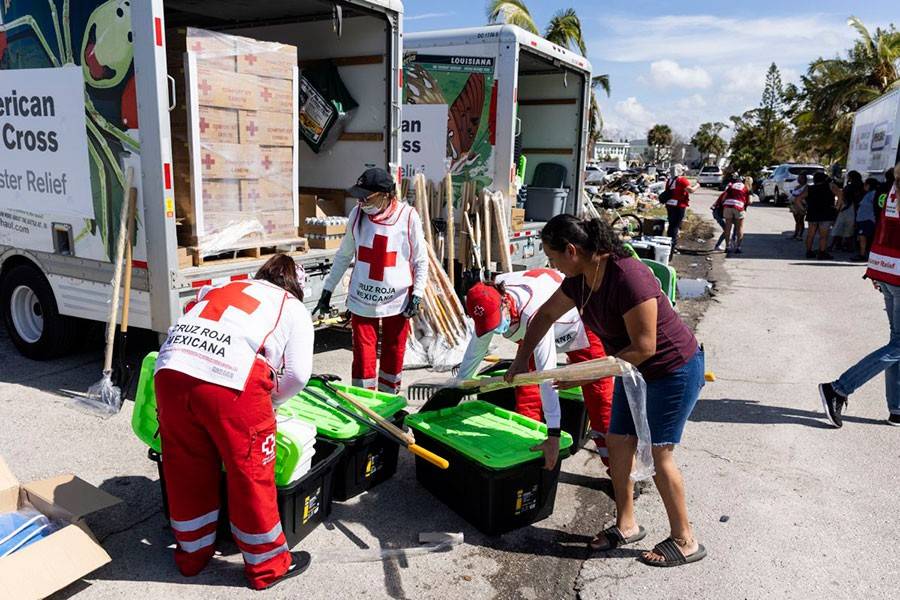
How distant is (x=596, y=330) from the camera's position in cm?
316

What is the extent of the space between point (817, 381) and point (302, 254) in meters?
4.61

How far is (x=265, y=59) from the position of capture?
5344 mm

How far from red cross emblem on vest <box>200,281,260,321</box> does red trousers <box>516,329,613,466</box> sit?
1682 millimetres

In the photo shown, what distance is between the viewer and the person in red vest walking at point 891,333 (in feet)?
15.9

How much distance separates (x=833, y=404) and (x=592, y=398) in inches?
92.4

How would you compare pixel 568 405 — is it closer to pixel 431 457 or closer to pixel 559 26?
pixel 431 457

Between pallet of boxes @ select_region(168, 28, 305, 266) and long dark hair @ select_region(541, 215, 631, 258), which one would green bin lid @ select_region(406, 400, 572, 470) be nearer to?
long dark hair @ select_region(541, 215, 631, 258)

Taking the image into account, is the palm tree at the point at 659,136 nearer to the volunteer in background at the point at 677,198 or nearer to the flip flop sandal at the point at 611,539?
the volunteer in background at the point at 677,198

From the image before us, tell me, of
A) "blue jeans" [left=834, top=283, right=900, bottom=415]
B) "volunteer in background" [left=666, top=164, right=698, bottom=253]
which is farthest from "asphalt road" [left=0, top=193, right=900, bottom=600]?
"volunteer in background" [left=666, top=164, right=698, bottom=253]

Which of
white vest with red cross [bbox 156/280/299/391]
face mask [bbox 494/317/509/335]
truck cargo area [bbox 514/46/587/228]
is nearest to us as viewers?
white vest with red cross [bbox 156/280/299/391]

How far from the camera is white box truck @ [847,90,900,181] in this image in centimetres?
1338

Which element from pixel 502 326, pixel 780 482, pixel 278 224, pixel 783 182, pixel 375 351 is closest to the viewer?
pixel 502 326

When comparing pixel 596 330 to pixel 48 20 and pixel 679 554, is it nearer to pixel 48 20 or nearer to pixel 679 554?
pixel 679 554

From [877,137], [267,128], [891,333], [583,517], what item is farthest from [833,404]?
[877,137]
